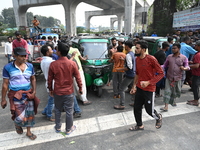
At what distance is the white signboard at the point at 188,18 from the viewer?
10609mm

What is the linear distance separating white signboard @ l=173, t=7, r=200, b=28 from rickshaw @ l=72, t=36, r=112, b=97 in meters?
8.40

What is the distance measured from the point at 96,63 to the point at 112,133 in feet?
8.31

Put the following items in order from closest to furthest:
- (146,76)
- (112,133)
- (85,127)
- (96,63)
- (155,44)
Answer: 1. (146,76)
2. (112,133)
3. (85,127)
4. (96,63)
5. (155,44)

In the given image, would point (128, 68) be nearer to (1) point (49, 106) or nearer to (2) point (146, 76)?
(2) point (146, 76)

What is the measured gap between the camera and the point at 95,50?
563 centimetres

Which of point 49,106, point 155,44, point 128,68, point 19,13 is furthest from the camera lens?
point 19,13

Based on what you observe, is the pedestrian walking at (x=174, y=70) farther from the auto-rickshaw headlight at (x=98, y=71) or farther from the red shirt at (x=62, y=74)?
the red shirt at (x=62, y=74)

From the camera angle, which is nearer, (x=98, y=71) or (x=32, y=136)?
(x=32, y=136)

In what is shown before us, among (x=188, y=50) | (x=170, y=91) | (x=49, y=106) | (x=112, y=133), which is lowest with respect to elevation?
(x=112, y=133)

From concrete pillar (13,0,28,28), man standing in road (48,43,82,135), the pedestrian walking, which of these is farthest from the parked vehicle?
concrete pillar (13,0,28,28)

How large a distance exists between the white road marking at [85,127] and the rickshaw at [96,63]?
4.64ft

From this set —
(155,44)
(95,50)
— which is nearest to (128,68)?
(95,50)

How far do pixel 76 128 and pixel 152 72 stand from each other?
2036 mm

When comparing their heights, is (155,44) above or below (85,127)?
above
